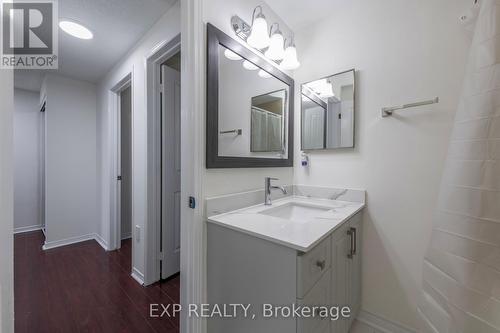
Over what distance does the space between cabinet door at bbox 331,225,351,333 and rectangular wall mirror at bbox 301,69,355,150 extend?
721 mm

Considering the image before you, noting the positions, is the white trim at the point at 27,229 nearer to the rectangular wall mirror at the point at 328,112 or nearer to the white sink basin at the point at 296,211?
the white sink basin at the point at 296,211

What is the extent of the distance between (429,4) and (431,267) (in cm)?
150

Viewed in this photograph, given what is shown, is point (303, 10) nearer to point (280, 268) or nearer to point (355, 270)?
point (280, 268)

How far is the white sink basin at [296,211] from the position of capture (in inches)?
54.6

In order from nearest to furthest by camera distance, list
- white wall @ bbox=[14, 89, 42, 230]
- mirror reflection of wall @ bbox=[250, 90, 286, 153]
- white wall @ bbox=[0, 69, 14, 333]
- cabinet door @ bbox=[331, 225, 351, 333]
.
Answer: white wall @ bbox=[0, 69, 14, 333]
cabinet door @ bbox=[331, 225, 351, 333]
mirror reflection of wall @ bbox=[250, 90, 286, 153]
white wall @ bbox=[14, 89, 42, 230]

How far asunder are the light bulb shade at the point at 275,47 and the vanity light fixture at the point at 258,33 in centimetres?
8

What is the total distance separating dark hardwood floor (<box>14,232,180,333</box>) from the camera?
138cm

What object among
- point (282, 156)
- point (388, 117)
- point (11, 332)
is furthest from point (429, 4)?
point (11, 332)

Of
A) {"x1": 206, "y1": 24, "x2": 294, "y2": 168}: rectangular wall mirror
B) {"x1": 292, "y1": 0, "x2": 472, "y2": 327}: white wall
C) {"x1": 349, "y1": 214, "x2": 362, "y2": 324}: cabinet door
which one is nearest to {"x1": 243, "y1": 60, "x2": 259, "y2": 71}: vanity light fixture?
{"x1": 206, "y1": 24, "x2": 294, "y2": 168}: rectangular wall mirror

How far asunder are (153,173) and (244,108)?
107 centimetres

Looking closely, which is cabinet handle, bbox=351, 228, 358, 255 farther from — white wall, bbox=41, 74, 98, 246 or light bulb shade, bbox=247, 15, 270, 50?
white wall, bbox=41, 74, 98, 246

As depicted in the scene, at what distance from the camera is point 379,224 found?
1.37m

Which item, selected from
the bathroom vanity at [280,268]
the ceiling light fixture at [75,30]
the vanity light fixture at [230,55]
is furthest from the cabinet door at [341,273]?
the ceiling light fixture at [75,30]

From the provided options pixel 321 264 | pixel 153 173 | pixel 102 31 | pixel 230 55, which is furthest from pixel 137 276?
pixel 102 31
